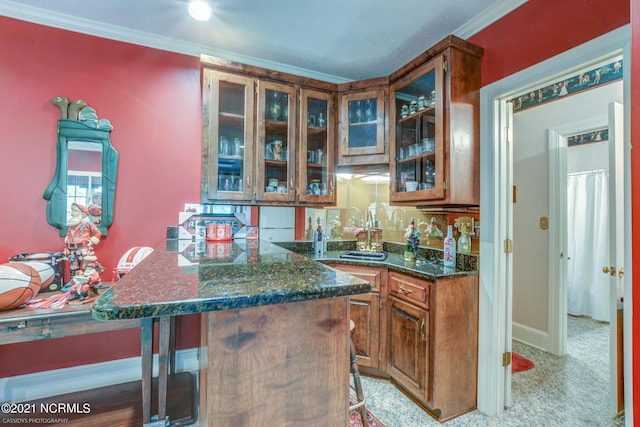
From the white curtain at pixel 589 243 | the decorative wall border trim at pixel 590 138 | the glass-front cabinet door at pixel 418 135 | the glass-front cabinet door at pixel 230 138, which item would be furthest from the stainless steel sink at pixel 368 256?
the white curtain at pixel 589 243

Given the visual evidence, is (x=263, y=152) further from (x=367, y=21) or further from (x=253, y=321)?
(x=253, y=321)

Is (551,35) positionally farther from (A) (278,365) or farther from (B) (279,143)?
(A) (278,365)

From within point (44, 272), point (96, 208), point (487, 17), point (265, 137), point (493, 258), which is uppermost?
point (487, 17)

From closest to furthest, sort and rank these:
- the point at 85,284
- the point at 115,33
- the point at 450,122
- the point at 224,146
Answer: the point at 85,284
the point at 450,122
the point at 115,33
the point at 224,146

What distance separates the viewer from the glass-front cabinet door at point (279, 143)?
234 cm

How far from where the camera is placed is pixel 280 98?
7.80ft

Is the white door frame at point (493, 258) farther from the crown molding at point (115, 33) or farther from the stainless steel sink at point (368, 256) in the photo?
the crown molding at point (115, 33)

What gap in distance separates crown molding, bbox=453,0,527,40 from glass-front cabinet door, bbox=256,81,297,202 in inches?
52.1

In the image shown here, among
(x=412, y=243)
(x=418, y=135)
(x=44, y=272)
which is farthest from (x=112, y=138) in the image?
(x=412, y=243)

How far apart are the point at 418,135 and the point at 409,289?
1.18m

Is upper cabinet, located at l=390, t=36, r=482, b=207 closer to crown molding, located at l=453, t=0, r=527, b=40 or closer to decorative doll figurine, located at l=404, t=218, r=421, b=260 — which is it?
crown molding, located at l=453, t=0, r=527, b=40

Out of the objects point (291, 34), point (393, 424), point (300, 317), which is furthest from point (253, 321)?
point (291, 34)

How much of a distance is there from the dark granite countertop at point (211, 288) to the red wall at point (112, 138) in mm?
1374

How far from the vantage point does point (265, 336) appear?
2.57 feet
